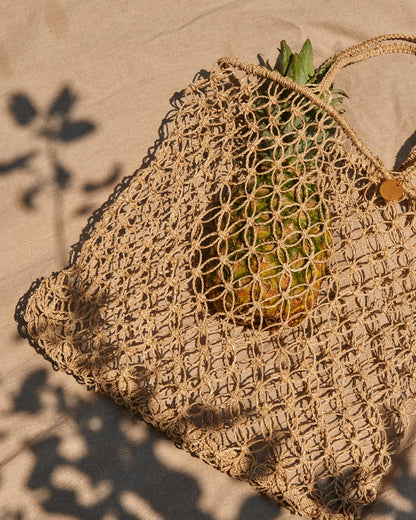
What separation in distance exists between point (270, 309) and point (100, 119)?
750 millimetres

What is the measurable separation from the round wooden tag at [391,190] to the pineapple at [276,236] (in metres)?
0.14

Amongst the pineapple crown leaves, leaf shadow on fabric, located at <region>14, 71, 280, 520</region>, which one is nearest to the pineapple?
the pineapple crown leaves

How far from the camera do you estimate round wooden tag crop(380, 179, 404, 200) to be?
42.3 inches

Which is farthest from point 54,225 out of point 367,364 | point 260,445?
point 367,364

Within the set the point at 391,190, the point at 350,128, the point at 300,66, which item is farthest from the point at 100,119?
the point at 391,190

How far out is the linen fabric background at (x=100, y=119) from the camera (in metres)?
1.23

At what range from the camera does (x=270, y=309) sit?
104 cm

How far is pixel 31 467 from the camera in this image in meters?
1.22

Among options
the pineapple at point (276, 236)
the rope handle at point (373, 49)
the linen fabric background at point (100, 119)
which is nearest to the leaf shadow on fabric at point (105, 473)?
the linen fabric background at point (100, 119)

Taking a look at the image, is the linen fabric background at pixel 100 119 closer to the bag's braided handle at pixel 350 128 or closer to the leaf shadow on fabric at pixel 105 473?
the leaf shadow on fabric at pixel 105 473

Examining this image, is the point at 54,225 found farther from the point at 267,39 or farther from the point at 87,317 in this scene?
the point at 267,39

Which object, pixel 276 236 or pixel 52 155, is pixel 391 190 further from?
pixel 52 155

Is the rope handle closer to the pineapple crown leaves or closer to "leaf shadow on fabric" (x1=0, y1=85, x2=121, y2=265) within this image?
the pineapple crown leaves

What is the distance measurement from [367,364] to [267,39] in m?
0.95
